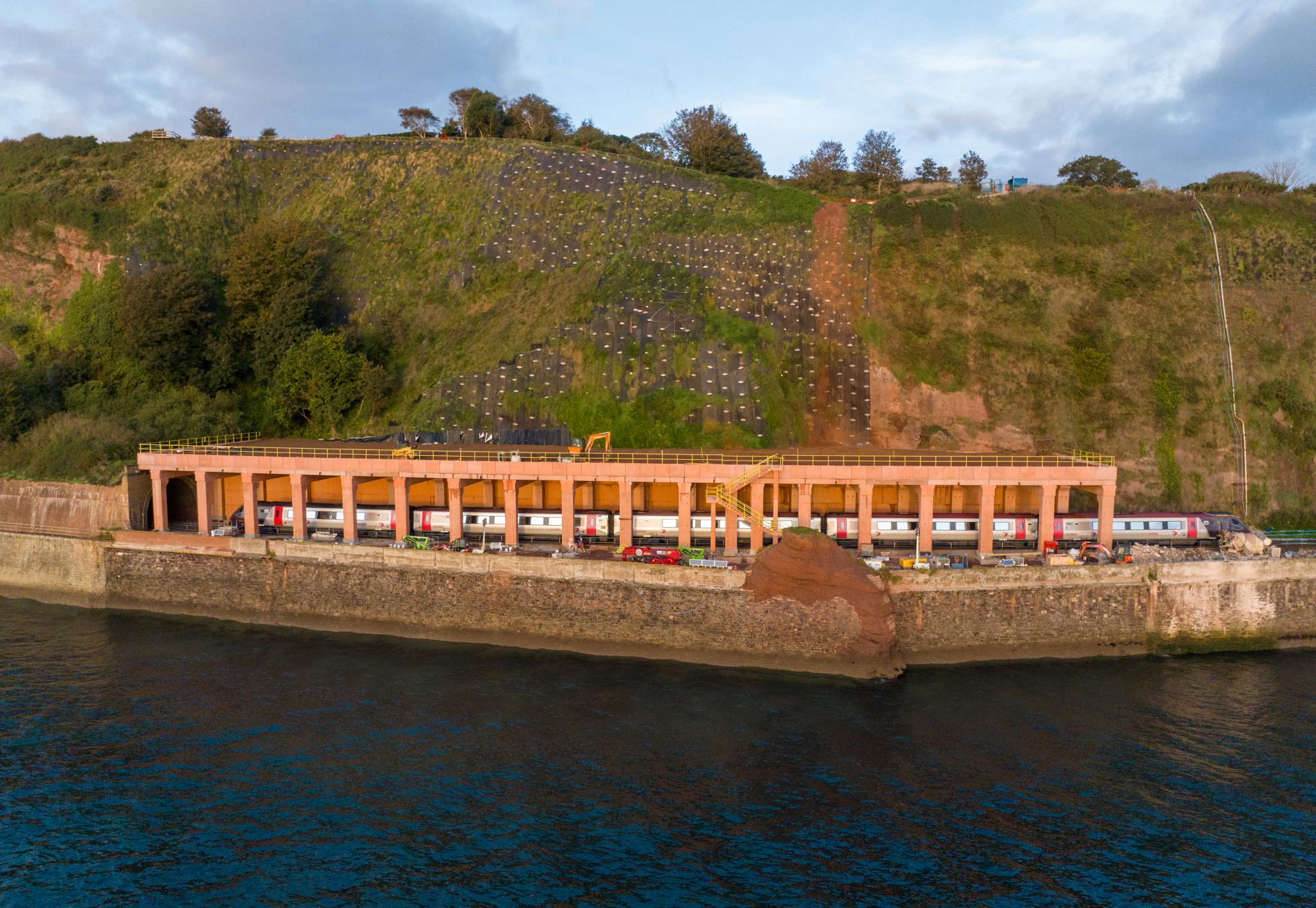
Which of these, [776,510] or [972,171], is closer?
[776,510]

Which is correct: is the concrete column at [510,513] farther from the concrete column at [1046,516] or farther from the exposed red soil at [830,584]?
the concrete column at [1046,516]

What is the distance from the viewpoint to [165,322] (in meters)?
80.2

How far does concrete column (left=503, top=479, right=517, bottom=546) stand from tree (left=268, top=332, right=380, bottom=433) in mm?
27108

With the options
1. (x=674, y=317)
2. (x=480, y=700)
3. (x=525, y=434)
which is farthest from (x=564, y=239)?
(x=480, y=700)

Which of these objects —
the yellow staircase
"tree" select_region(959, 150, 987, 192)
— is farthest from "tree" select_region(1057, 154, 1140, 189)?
the yellow staircase

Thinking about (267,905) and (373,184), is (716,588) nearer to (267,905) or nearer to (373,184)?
(267,905)

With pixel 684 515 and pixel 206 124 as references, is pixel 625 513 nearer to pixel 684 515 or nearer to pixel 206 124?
pixel 684 515

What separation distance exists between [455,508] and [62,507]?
28.6 meters

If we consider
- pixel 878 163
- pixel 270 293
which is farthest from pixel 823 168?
pixel 270 293

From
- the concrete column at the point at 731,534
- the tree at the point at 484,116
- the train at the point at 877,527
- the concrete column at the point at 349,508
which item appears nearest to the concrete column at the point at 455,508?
the train at the point at 877,527

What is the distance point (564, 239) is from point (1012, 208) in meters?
42.5

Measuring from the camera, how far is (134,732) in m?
39.1

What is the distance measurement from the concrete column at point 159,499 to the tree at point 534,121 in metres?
71.8

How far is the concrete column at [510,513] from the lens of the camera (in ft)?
186
